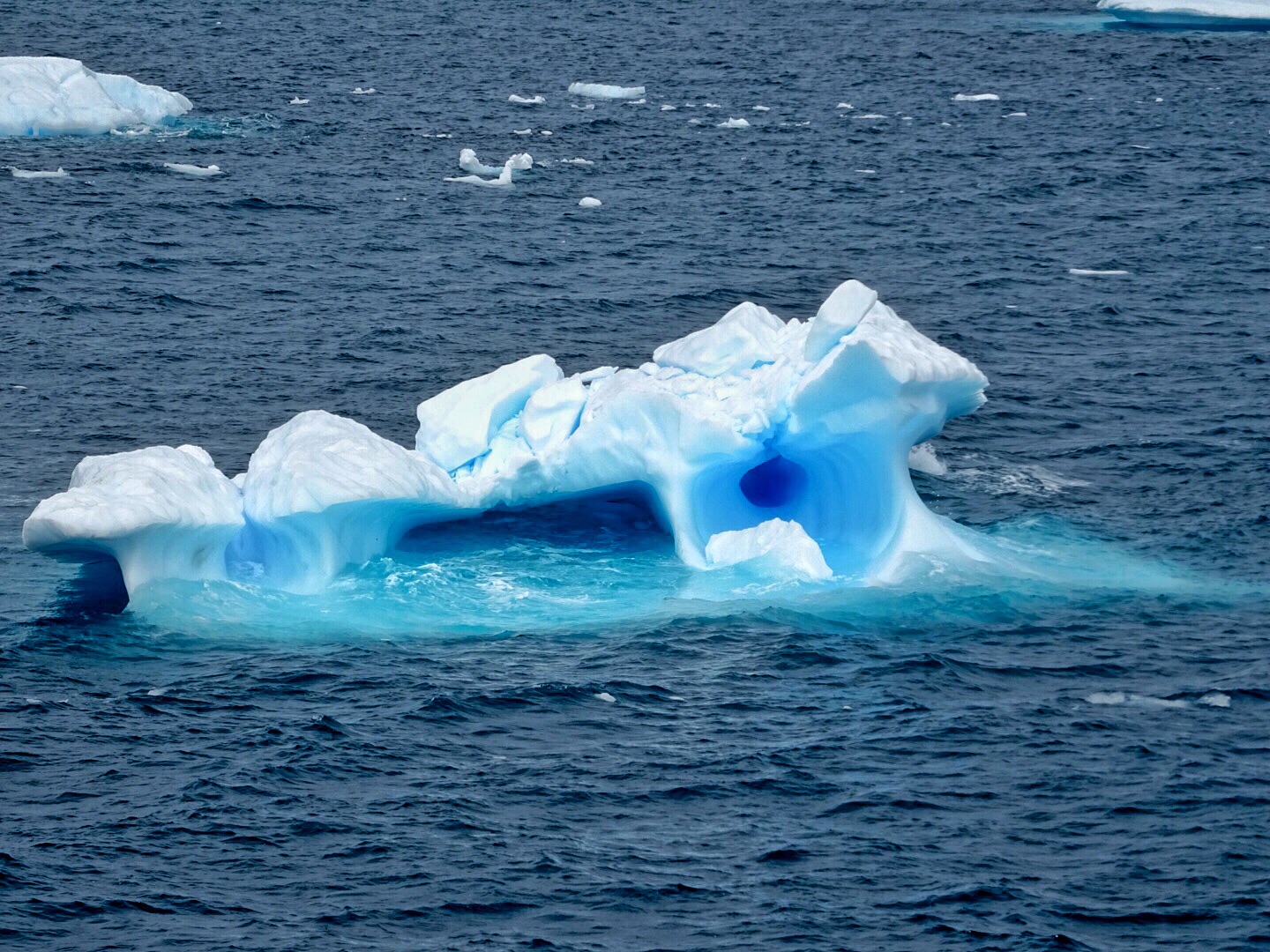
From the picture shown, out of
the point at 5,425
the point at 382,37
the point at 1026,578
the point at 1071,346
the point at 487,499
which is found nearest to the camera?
the point at 1026,578

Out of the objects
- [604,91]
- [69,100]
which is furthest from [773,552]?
[604,91]

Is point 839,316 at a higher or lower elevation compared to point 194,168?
lower

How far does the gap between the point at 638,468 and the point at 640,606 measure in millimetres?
2160

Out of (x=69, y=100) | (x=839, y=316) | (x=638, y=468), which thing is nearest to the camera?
(x=839, y=316)

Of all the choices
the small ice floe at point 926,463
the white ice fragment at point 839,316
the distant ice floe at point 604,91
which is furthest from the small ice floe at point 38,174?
the white ice fragment at point 839,316

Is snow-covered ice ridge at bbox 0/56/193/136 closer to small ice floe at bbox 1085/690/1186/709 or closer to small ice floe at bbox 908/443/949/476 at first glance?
small ice floe at bbox 908/443/949/476

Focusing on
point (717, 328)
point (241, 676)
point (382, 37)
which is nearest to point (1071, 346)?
point (717, 328)

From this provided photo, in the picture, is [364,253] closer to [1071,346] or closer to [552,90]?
[1071,346]

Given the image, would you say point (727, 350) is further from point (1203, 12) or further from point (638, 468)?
point (1203, 12)

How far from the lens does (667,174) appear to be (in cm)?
4628

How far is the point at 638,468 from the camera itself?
24250 mm

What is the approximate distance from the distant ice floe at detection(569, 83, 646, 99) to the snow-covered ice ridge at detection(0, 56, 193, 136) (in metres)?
13.1

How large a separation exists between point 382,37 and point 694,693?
52174mm

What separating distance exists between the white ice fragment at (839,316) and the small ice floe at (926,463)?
4.59 m
